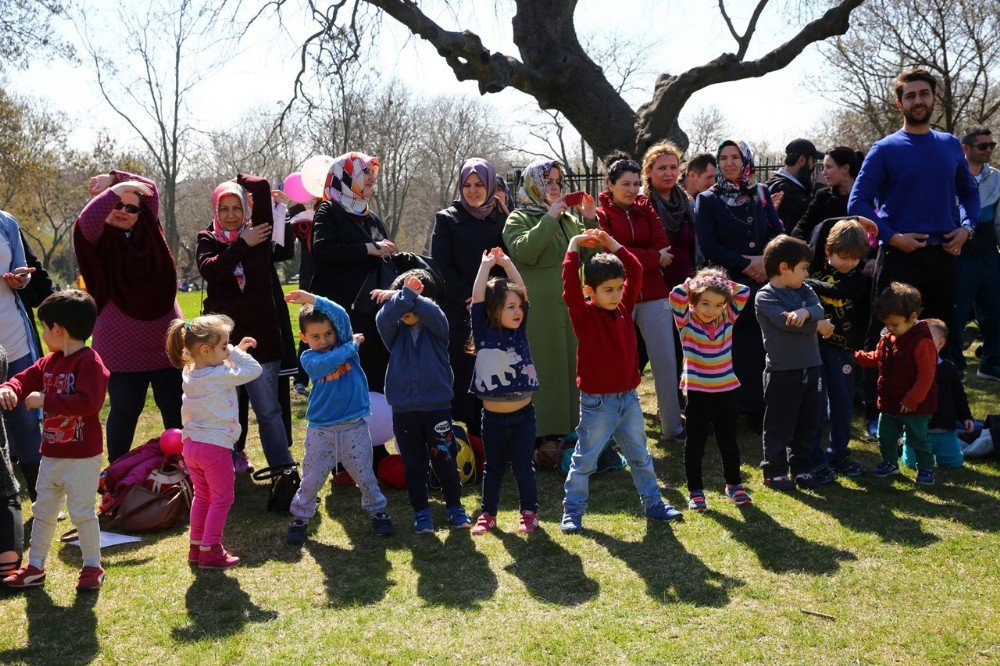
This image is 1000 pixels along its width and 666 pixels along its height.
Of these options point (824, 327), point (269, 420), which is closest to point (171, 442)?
point (269, 420)

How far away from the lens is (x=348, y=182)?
593cm

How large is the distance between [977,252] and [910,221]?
2823mm

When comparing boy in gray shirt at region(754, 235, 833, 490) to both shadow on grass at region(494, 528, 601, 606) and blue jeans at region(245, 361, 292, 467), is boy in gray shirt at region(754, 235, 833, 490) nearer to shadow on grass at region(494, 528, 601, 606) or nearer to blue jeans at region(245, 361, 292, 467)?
shadow on grass at region(494, 528, 601, 606)

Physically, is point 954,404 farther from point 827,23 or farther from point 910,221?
point 827,23

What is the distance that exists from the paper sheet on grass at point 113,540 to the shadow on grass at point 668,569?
2.52 m

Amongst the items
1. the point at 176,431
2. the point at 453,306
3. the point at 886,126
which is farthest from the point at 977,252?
the point at 886,126

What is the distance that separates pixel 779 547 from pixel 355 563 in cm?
210

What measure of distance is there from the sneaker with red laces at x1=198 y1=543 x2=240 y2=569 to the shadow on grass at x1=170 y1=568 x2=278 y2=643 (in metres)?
0.06

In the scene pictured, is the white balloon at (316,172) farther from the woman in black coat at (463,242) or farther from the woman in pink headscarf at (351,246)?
the woman in black coat at (463,242)

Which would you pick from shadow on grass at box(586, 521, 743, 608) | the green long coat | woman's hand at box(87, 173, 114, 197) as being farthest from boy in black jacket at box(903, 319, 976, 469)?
woman's hand at box(87, 173, 114, 197)

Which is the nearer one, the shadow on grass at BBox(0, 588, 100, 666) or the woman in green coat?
the shadow on grass at BBox(0, 588, 100, 666)

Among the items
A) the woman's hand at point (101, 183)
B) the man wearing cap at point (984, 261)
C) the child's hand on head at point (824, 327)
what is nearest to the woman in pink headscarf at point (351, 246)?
the woman's hand at point (101, 183)

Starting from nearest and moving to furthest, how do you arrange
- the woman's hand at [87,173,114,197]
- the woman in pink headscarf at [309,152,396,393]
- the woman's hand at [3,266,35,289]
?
the woman's hand at [3,266,35,289] < the woman's hand at [87,173,114,197] < the woman in pink headscarf at [309,152,396,393]

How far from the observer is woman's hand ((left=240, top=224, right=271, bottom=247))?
18.2 ft
